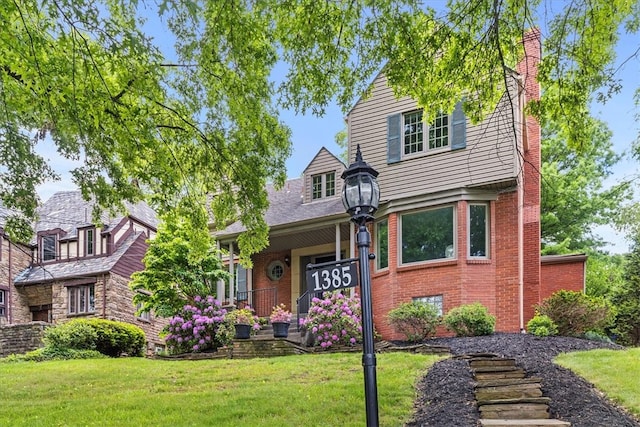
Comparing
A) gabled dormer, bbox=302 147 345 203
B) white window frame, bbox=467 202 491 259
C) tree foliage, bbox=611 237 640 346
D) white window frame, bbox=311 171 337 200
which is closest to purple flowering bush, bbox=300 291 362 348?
white window frame, bbox=467 202 491 259

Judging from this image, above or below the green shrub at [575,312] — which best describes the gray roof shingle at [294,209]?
above

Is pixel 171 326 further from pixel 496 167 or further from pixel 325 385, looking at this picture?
pixel 496 167

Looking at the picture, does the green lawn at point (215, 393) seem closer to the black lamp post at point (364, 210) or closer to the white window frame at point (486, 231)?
the black lamp post at point (364, 210)

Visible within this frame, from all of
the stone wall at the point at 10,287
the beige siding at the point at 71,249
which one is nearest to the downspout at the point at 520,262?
the beige siding at the point at 71,249

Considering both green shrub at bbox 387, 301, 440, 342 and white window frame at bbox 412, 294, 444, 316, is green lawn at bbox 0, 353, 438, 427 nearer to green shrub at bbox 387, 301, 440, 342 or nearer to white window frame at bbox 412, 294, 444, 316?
green shrub at bbox 387, 301, 440, 342

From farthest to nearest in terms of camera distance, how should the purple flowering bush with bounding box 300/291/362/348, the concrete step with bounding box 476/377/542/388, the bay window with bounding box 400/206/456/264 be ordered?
the bay window with bounding box 400/206/456/264, the purple flowering bush with bounding box 300/291/362/348, the concrete step with bounding box 476/377/542/388

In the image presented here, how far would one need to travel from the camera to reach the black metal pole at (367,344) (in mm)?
5102

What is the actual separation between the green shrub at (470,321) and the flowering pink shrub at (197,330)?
16.6 ft

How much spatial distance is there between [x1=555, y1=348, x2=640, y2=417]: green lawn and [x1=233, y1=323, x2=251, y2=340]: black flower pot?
6587 millimetres

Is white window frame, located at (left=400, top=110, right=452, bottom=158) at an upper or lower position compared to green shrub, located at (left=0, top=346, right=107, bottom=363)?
upper

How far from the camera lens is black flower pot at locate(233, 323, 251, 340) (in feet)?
46.2

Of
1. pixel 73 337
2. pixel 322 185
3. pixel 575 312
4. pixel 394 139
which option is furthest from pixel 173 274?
pixel 575 312

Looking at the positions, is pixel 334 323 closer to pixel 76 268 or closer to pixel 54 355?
pixel 54 355

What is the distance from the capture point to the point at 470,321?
13.2 m
